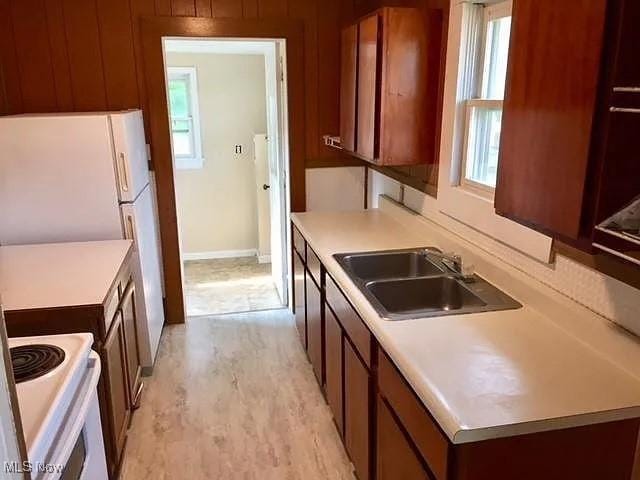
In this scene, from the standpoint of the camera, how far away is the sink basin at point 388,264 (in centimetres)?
238

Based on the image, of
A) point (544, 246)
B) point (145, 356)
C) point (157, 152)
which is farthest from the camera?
point (157, 152)

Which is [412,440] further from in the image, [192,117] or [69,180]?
[192,117]

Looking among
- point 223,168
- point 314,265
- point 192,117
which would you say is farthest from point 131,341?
point 192,117

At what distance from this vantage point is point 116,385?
7.37 feet

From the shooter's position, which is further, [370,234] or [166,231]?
[166,231]

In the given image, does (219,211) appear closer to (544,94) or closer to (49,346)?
(49,346)

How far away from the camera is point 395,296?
2.12m

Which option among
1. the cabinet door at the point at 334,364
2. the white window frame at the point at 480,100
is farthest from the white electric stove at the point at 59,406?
the white window frame at the point at 480,100

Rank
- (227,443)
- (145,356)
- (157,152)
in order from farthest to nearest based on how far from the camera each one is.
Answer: (157,152), (145,356), (227,443)

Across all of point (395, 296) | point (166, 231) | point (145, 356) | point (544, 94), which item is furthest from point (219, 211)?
point (544, 94)

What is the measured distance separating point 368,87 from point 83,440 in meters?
1.99

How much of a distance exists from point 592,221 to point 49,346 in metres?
1.53
